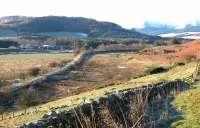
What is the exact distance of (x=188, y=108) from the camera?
22.8 metres

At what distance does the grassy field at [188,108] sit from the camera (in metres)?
19.3

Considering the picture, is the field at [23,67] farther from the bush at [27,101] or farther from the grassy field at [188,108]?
the grassy field at [188,108]

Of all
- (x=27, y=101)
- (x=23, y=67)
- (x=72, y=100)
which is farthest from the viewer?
(x=23, y=67)

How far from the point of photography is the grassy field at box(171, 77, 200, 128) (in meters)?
19.3

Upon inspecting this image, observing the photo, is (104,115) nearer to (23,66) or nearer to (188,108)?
(188,108)

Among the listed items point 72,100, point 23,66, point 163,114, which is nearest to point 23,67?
point 23,66

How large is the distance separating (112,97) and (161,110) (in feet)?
7.21

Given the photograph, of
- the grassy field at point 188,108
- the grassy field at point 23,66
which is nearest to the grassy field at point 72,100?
the grassy field at point 188,108

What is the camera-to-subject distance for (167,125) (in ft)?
64.0

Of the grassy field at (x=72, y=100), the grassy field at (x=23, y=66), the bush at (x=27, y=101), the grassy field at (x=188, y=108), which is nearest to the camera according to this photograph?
the grassy field at (x=188, y=108)

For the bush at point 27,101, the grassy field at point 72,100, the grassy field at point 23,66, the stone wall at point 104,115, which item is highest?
the stone wall at point 104,115

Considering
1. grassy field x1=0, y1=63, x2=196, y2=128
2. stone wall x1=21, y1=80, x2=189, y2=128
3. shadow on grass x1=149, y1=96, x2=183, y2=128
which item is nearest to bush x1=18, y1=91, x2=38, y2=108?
grassy field x1=0, y1=63, x2=196, y2=128

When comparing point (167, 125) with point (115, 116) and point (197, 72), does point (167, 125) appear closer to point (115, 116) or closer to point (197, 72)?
point (115, 116)

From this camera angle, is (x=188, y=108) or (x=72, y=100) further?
(x=72, y=100)
